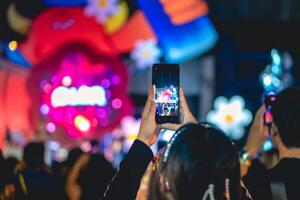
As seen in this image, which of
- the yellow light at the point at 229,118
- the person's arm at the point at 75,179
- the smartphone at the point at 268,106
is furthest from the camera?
the yellow light at the point at 229,118

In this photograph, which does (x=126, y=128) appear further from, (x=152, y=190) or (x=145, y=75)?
(x=152, y=190)

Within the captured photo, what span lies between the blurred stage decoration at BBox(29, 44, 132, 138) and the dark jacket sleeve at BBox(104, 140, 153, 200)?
8.24 metres

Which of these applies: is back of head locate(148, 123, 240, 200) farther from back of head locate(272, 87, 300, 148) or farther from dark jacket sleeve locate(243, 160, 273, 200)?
back of head locate(272, 87, 300, 148)

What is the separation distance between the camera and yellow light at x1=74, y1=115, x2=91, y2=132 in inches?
400

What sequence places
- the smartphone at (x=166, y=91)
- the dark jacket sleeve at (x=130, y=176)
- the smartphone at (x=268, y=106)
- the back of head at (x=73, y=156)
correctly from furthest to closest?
1. the back of head at (x=73, y=156)
2. the smartphone at (x=268, y=106)
3. the smartphone at (x=166, y=91)
4. the dark jacket sleeve at (x=130, y=176)

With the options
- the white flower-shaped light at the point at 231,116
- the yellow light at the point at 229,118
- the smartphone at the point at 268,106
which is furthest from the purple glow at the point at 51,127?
the smartphone at the point at 268,106

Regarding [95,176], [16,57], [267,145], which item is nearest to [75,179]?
[95,176]

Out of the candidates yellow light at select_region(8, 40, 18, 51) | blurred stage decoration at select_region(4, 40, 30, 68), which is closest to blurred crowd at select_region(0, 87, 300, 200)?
yellow light at select_region(8, 40, 18, 51)

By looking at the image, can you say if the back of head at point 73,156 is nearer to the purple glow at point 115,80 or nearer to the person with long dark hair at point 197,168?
the purple glow at point 115,80

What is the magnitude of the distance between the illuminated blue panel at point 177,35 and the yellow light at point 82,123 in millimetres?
2542

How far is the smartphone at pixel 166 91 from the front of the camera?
85.5 inches

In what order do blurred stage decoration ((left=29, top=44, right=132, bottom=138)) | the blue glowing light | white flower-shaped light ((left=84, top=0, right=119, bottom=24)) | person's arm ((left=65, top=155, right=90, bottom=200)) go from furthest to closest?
white flower-shaped light ((left=84, top=0, right=119, bottom=24)), blurred stage decoration ((left=29, top=44, right=132, bottom=138)), person's arm ((left=65, top=155, right=90, bottom=200)), the blue glowing light

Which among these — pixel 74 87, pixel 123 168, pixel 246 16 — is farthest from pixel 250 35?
pixel 123 168

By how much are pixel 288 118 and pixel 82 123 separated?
7502 mm
